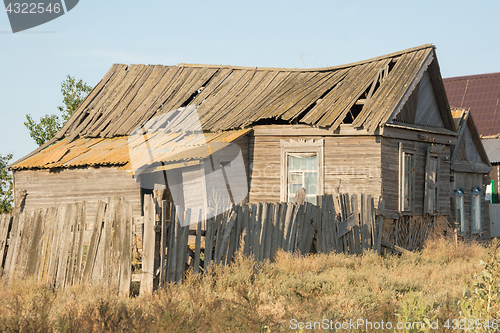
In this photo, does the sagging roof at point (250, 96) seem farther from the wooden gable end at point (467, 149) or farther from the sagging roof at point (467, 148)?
the wooden gable end at point (467, 149)

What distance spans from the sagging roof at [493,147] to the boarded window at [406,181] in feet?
40.3

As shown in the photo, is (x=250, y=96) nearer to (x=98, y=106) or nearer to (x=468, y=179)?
(x=98, y=106)

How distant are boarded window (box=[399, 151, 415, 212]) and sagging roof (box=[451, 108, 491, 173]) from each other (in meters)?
2.99

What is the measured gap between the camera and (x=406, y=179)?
559 inches

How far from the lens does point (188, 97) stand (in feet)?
55.1

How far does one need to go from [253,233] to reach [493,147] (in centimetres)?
2198

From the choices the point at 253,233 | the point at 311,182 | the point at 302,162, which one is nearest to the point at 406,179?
the point at 311,182

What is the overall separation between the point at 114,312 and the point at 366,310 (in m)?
2.85

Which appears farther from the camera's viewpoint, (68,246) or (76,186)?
(76,186)

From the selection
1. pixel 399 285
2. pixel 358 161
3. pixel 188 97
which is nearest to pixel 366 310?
pixel 399 285

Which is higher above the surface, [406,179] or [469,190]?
[406,179]

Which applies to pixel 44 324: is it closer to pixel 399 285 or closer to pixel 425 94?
pixel 399 285

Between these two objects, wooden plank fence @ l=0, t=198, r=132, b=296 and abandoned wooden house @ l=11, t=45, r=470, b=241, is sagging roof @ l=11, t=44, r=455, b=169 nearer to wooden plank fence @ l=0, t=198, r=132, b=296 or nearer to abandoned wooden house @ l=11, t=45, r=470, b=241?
abandoned wooden house @ l=11, t=45, r=470, b=241

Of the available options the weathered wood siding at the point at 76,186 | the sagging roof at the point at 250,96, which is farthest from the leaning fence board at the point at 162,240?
the sagging roof at the point at 250,96
